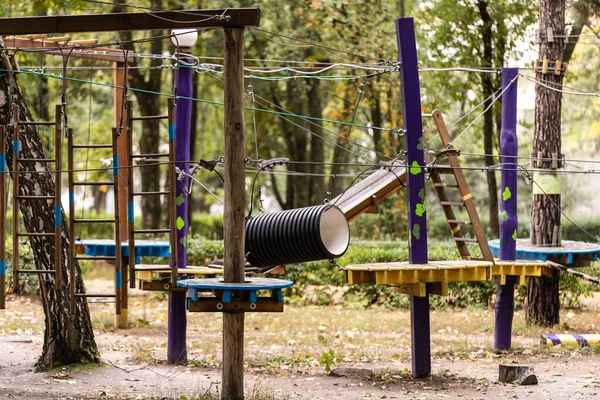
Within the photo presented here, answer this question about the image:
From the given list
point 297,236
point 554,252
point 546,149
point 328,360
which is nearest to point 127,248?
point 328,360

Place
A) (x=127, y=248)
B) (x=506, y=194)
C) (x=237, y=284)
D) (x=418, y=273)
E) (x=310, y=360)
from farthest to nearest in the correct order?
(x=127, y=248) < (x=506, y=194) < (x=310, y=360) < (x=418, y=273) < (x=237, y=284)

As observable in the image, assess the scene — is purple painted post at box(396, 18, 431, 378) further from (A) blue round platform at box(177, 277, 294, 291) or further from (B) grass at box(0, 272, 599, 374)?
(A) blue round platform at box(177, 277, 294, 291)

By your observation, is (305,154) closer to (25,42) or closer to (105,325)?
(105,325)

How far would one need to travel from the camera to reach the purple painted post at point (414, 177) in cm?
1123

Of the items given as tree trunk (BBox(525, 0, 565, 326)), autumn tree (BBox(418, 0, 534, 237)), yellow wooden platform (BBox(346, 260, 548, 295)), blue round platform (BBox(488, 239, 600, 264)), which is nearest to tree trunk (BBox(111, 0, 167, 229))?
autumn tree (BBox(418, 0, 534, 237))

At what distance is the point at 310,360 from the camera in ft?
41.9

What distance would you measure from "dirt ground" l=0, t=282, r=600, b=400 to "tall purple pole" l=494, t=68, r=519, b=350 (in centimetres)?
40

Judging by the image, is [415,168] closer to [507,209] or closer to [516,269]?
[516,269]

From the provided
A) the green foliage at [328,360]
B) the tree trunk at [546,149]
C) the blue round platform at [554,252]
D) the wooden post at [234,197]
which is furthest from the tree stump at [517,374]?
the tree trunk at [546,149]

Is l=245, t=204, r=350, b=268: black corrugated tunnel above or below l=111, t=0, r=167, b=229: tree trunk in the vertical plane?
below

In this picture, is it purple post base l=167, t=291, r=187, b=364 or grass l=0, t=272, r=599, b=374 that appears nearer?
purple post base l=167, t=291, r=187, b=364

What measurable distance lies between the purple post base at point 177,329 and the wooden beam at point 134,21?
164 inches

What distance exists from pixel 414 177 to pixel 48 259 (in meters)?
4.31

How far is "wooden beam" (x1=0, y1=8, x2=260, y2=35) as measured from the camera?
9258 millimetres
